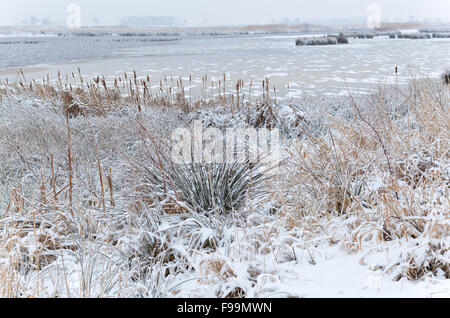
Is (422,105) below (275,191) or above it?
above

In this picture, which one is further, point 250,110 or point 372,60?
point 372,60

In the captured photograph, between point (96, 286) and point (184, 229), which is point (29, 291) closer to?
point (96, 286)

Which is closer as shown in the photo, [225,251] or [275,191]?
[225,251]

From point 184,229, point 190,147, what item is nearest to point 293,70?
A: point 190,147

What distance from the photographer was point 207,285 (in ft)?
6.75

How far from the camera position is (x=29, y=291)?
6.97 ft

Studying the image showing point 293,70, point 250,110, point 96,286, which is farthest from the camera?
point 293,70

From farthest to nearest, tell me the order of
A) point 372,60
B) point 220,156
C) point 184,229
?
point 372,60 < point 220,156 < point 184,229
